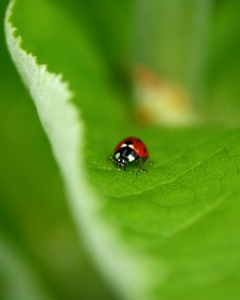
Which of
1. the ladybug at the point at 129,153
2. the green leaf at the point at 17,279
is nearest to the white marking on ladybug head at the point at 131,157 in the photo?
the ladybug at the point at 129,153

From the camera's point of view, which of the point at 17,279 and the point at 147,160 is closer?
the point at 147,160

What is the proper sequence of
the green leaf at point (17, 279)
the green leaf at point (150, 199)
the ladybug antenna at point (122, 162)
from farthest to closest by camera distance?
1. the green leaf at point (17, 279)
2. the ladybug antenna at point (122, 162)
3. the green leaf at point (150, 199)

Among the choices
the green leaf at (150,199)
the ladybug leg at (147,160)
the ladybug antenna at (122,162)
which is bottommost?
the green leaf at (150,199)

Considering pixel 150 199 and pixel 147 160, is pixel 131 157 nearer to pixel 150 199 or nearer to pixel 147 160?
pixel 147 160

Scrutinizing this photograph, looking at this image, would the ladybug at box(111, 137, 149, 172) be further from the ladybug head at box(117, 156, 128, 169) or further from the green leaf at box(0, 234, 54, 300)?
the green leaf at box(0, 234, 54, 300)

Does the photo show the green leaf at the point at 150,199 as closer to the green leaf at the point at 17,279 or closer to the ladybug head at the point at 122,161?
the ladybug head at the point at 122,161

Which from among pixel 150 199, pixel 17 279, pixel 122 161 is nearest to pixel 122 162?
pixel 122 161

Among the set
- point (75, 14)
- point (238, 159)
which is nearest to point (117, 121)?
point (75, 14)
